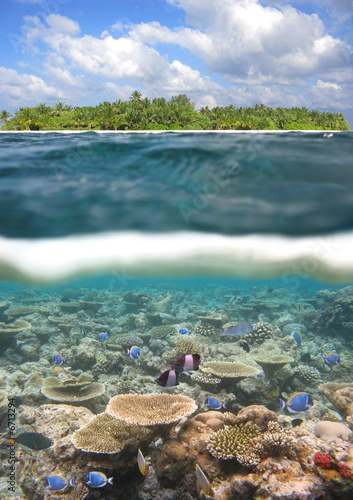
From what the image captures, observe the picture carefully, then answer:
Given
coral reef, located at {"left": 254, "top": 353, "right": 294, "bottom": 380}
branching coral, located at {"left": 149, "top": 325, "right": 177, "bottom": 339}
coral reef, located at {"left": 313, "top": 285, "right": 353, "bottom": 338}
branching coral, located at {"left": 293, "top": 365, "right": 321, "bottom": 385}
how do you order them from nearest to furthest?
1. coral reef, located at {"left": 254, "top": 353, "right": 294, "bottom": 380}
2. branching coral, located at {"left": 293, "top": 365, "right": 321, "bottom": 385}
3. branching coral, located at {"left": 149, "top": 325, "right": 177, "bottom": 339}
4. coral reef, located at {"left": 313, "top": 285, "right": 353, "bottom": 338}

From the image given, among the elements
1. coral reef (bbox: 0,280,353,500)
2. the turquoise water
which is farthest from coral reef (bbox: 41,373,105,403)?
the turquoise water

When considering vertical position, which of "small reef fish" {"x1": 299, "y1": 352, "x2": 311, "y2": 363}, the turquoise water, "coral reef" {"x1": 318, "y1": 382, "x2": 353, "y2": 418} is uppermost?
the turquoise water

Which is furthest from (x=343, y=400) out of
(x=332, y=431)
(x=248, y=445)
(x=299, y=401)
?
(x=248, y=445)

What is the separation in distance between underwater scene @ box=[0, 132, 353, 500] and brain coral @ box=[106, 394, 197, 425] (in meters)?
0.03

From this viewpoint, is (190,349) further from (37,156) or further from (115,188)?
(37,156)

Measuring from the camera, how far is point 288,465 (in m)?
4.14

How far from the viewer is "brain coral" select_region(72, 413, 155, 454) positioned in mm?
4348

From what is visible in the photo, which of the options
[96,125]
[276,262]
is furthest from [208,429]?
[96,125]

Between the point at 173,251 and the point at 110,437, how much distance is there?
5.88 metres

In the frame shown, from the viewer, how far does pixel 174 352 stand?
26.5 feet

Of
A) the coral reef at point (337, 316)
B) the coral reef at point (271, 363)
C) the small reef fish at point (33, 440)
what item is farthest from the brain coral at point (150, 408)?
the coral reef at point (337, 316)

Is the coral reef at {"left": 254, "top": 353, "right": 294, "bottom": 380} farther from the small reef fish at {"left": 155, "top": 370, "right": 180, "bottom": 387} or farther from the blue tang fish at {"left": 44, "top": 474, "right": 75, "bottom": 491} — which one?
the blue tang fish at {"left": 44, "top": 474, "right": 75, "bottom": 491}

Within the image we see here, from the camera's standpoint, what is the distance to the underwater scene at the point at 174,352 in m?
4.30

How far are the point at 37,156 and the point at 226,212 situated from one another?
191 inches
